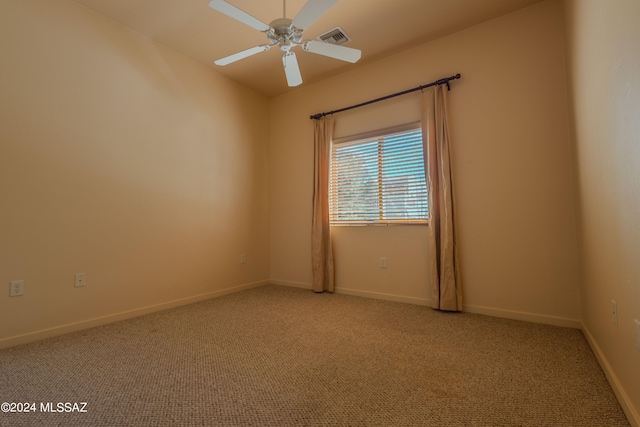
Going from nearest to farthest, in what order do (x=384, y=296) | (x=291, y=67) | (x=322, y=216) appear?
(x=291, y=67)
(x=384, y=296)
(x=322, y=216)

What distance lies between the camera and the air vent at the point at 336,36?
2891 mm

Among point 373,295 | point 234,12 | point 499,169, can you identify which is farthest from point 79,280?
point 499,169

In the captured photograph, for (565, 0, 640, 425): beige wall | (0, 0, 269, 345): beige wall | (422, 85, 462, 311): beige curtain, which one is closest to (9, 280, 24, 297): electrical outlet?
(0, 0, 269, 345): beige wall

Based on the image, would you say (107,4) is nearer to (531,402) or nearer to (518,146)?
(518,146)

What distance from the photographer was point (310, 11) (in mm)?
1780

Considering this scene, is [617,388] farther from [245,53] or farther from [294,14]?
[294,14]

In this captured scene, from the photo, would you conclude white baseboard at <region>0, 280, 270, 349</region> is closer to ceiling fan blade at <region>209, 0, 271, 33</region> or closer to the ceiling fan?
the ceiling fan

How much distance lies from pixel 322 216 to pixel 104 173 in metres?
2.31

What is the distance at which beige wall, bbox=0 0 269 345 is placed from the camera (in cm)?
218

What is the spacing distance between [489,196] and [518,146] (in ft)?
1.65

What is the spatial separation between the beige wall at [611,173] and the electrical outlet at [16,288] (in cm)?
362

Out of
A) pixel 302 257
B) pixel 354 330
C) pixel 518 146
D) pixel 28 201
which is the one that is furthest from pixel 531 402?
pixel 28 201

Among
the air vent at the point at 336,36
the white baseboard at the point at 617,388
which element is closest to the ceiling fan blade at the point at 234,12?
the air vent at the point at 336,36

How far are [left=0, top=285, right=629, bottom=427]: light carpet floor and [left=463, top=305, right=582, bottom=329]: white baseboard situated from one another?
0.11 m
